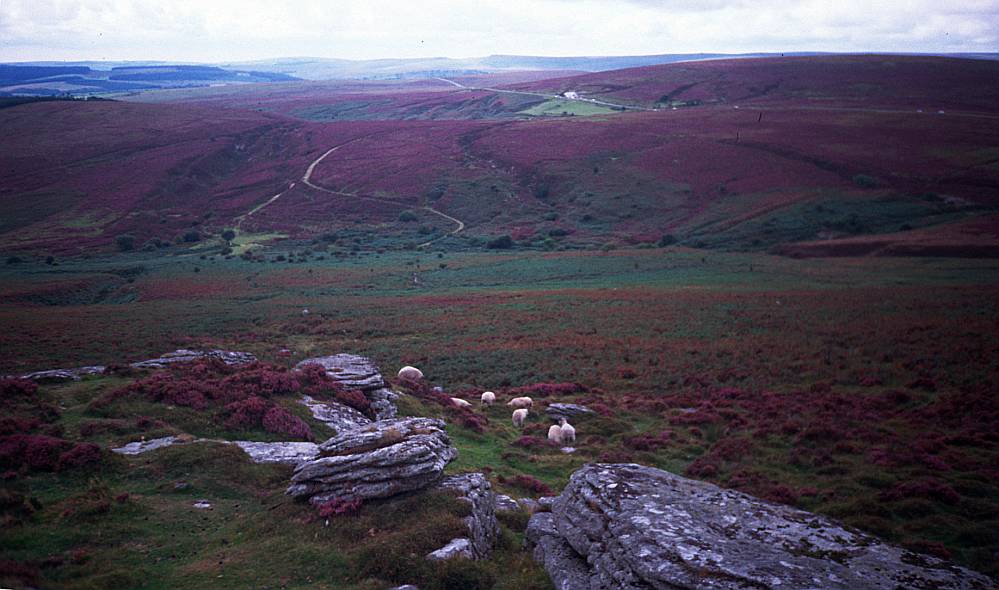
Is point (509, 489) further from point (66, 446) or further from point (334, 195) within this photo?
point (334, 195)

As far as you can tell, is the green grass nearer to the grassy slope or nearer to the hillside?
the hillside

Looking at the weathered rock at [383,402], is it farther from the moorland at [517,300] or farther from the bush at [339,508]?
the bush at [339,508]

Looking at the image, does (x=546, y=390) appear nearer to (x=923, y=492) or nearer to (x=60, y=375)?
(x=923, y=492)

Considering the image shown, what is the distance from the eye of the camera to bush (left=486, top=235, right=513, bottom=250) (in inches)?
3114

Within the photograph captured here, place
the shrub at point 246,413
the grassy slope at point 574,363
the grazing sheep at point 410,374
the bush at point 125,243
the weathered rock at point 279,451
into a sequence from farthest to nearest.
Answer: the bush at point 125,243 < the grazing sheep at point 410,374 < the shrub at point 246,413 < the weathered rock at point 279,451 < the grassy slope at point 574,363

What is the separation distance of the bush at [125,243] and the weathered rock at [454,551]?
82.9 meters

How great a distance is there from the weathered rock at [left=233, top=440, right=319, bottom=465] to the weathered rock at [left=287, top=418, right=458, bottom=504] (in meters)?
2.39

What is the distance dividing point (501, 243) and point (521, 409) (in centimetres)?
5434

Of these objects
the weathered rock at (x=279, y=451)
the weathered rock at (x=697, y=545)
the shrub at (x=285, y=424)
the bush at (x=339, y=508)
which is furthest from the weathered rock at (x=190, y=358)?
the weathered rock at (x=697, y=545)

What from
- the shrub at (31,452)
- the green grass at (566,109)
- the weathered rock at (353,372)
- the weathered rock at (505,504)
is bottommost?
the weathered rock at (505,504)

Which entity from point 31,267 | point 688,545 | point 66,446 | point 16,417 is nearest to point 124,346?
point 16,417

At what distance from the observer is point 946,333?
3050cm

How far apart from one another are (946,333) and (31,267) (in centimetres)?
8419

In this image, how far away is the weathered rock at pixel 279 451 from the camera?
17359 millimetres
